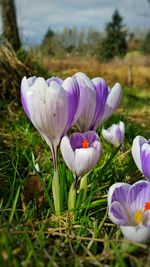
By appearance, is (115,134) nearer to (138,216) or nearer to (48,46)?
(138,216)

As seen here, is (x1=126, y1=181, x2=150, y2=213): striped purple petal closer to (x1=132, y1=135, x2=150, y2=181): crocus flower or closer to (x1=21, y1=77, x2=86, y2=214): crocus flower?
(x1=132, y1=135, x2=150, y2=181): crocus flower

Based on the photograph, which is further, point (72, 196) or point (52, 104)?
point (72, 196)

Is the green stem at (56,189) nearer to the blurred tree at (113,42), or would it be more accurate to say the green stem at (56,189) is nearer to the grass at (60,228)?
the grass at (60,228)

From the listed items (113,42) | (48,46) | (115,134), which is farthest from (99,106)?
(113,42)

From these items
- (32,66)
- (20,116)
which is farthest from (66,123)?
(32,66)

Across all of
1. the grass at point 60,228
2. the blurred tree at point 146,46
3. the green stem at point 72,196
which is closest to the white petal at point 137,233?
the grass at point 60,228

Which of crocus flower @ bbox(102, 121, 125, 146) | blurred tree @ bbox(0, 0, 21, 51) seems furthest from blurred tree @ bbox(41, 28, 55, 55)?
crocus flower @ bbox(102, 121, 125, 146)

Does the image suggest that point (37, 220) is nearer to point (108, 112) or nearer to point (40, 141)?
point (108, 112)
